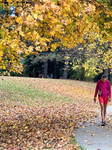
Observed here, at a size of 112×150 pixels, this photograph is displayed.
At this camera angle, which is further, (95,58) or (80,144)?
(95,58)

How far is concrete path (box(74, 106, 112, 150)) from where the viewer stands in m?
5.29

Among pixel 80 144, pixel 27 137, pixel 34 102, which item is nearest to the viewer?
pixel 80 144

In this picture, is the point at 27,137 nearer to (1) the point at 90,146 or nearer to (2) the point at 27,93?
(1) the point at 90,146

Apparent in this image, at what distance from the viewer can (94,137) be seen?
20.2 ft

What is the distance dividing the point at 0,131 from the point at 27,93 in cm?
910

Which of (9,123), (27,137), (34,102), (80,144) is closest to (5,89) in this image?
(34,102)

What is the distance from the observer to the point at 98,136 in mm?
6258

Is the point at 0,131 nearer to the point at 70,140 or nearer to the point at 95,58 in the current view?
the point at 70,140

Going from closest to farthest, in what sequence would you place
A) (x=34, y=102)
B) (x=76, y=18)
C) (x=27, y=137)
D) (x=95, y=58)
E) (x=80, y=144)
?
1. (x=76, y=18)
2. (x=80, y=144)
3. (x=27, y=137)
4. (x=34, y=102)
5. (x=95, y=58)

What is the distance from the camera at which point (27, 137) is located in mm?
5973

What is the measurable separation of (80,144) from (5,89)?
11.4 meters

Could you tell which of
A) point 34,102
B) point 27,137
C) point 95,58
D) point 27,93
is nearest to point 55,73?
point 95,58

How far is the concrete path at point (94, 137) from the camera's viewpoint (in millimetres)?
5285

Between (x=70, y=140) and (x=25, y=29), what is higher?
(x=25, y=29)
